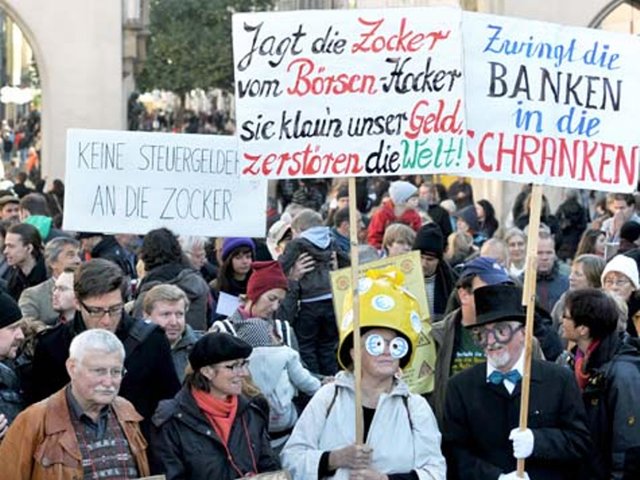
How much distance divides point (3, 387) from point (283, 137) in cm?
170

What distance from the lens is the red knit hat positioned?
10.3 meters

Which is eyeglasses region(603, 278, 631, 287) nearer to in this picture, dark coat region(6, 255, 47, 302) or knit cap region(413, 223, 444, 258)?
knit cap region(413, 223, 444, 258)

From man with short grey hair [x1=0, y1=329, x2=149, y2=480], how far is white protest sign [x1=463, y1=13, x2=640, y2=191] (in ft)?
6.47

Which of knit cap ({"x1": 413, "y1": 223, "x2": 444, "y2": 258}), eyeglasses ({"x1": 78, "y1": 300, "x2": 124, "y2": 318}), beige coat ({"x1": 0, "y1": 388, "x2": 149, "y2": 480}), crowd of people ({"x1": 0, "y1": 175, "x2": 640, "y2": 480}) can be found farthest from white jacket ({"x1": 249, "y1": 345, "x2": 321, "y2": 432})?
knit cap ({"x1": 413, "y1": 223, "x2": 444, "y2": 258})

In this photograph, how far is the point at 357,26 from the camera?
8414 mm

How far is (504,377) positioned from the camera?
26.8 feet

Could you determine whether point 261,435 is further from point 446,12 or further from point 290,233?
point 290,233

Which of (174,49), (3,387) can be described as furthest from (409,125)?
(174,49)

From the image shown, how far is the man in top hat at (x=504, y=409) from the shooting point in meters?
8.09

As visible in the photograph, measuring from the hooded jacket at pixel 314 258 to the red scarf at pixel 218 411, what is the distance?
5.27 meters

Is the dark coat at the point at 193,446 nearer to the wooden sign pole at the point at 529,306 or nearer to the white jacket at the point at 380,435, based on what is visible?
the white jacket at the point at 380,435

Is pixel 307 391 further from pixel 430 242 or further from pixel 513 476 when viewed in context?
pixel 430 242

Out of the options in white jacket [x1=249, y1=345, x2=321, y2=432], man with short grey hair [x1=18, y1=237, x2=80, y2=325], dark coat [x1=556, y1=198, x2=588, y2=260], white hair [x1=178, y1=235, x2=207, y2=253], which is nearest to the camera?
white jacket [x1=249, y1=345, x2=321, y2=432]

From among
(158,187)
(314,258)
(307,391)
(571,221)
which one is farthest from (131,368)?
(571,221)
